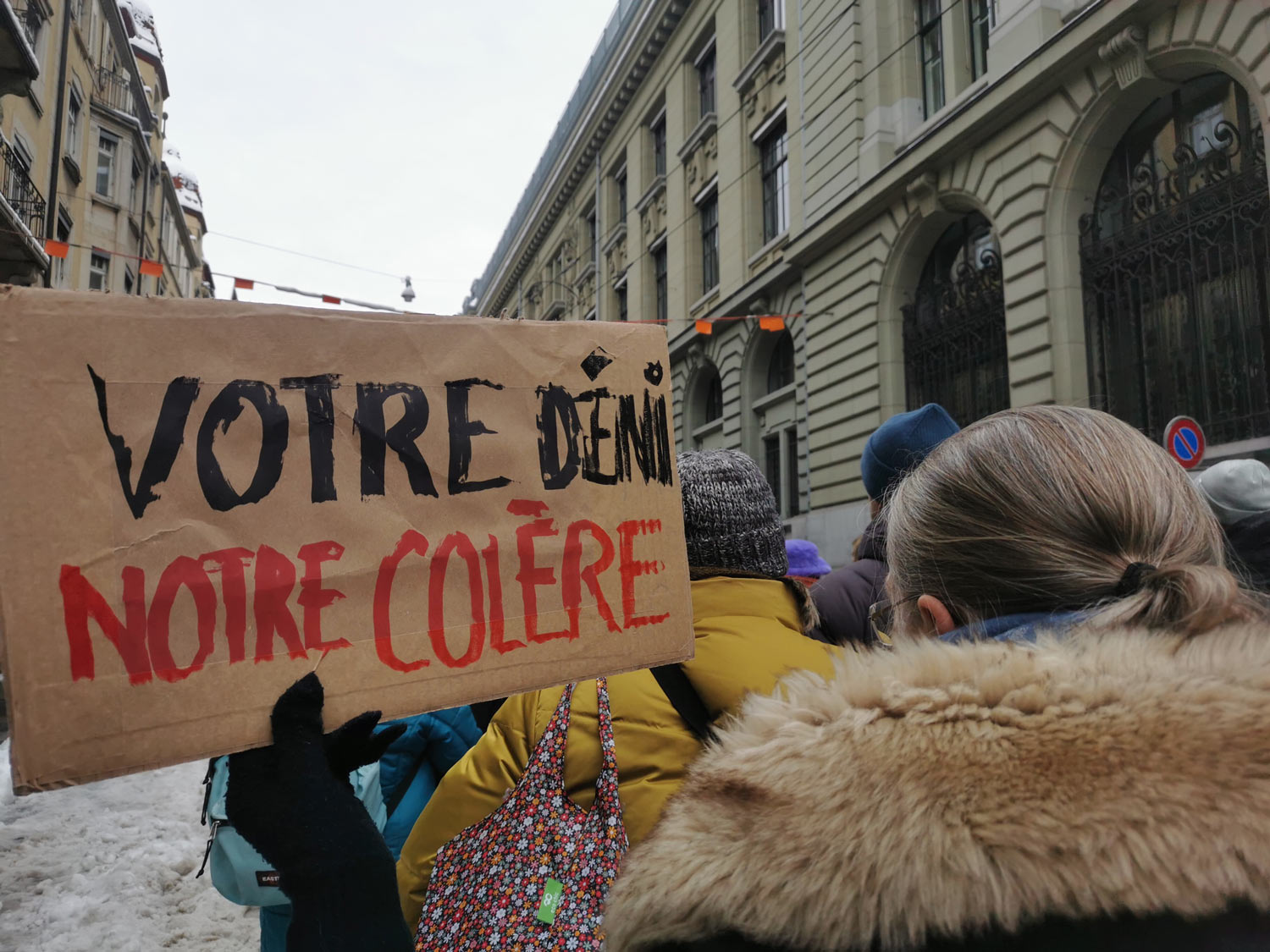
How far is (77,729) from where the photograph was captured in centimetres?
100

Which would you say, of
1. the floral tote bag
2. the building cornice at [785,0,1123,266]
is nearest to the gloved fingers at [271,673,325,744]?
the floral tote bag

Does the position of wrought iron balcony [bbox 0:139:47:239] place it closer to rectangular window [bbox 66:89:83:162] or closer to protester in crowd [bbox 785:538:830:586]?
rectangular window [bbox 66:89:83:162]

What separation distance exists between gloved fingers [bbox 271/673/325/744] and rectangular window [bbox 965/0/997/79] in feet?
41.5

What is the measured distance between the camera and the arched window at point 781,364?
16109 millimetres

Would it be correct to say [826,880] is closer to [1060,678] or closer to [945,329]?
[1060,678]

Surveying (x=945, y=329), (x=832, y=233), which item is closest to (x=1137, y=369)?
(x=945, y=329)

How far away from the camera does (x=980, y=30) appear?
11.3 meters

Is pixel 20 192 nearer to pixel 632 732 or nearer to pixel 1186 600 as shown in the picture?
pixel 632 732

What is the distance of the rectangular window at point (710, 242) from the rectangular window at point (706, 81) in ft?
6.93

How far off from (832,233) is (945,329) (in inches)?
119

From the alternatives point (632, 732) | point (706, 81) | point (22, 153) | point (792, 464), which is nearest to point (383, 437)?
point (632, 732)

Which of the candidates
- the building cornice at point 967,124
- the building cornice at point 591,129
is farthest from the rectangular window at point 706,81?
the building cornice at point 967,124

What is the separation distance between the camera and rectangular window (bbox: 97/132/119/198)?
24391 millimetres

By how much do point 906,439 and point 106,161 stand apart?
28881 millimetres
